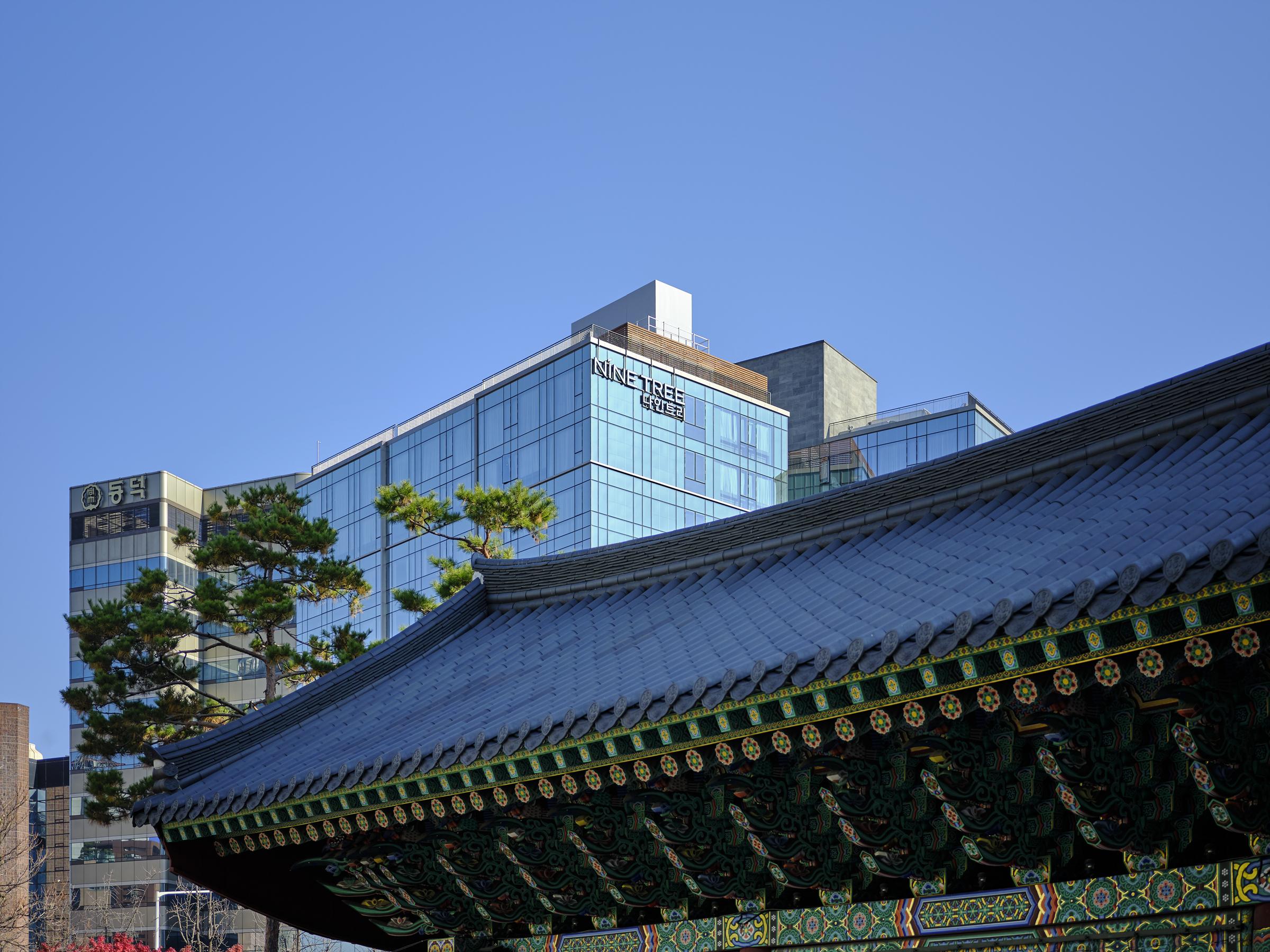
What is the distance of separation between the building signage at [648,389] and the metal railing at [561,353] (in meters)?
1.02

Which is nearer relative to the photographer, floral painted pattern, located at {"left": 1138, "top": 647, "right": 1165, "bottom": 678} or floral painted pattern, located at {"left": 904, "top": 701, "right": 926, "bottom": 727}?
floral painted pattern, located at {"left": 1138, "top": 647, "right": 1165, "bottom": 678}

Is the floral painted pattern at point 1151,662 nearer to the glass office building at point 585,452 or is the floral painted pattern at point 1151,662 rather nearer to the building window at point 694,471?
the glass office building at point 585,452

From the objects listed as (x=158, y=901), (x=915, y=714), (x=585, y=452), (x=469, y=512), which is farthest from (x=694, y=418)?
(x=915, y=714)

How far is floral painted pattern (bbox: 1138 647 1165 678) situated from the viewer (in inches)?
254

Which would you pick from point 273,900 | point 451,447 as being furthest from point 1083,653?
point 451,447

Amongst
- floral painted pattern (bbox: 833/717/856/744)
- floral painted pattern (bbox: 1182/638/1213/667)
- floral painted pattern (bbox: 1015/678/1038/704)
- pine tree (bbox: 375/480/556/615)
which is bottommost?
floral painted pattern (bbox: 833/717/856/744)

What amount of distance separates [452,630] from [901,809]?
285 inches

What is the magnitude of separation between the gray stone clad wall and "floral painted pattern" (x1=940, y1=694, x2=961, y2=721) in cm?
6481

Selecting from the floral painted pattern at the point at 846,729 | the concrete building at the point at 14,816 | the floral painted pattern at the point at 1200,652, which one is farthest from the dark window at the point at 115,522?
the floral painted pattern at the point at 1200,652

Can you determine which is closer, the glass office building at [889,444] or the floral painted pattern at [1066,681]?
the floral painted pattern at [1066,681]

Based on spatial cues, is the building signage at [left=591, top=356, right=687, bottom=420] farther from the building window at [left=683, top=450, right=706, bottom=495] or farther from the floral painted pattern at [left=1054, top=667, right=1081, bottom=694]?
the floral painted pattern at [left=1054, top=667, right=1081, bottom=694]

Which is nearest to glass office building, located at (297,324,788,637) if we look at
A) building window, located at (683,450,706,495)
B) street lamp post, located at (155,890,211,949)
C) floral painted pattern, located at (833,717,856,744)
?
building window, located at (683,450,706,495)

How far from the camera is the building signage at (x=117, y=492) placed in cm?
8306

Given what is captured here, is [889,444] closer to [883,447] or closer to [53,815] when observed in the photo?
[883,447]
